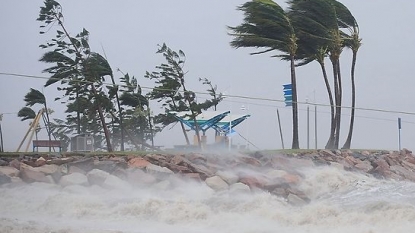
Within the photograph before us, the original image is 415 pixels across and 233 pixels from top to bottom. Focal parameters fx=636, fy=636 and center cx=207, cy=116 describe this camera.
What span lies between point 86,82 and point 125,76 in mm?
4931

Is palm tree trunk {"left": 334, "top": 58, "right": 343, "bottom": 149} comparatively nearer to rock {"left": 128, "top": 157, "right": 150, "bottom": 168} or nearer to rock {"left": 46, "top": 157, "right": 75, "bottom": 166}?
rock {"left": 128, "top": 157, "right": 150, "bottom": 168}

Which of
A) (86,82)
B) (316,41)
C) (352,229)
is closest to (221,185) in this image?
(352,229)

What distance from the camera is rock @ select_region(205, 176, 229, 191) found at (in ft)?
40.8

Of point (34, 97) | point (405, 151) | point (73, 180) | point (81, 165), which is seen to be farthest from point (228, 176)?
point (405, 151)

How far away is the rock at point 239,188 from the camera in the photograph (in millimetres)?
12211

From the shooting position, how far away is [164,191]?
12039 mm

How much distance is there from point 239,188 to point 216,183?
1.69 feet

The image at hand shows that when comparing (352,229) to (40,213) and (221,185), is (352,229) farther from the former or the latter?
(40,213)

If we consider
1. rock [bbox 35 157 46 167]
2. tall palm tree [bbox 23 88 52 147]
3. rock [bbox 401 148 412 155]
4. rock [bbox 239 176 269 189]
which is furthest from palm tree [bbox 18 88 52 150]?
rock [bbox 401 148 412 155]

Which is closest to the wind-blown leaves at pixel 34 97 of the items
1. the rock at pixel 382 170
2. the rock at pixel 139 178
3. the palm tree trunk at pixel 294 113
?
the rock at pixel 139 178

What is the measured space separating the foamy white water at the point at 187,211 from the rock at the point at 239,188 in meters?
0.14

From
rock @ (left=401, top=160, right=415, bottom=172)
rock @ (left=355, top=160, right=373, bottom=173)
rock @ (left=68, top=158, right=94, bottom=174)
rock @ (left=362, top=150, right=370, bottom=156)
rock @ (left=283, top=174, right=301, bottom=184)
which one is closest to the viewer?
rock @ (left=68, top=158, right=94, bottom=174)

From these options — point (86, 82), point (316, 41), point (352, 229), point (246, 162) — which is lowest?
point (352, 229)

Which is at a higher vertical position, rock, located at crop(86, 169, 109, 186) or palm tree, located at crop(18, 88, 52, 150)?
palm tree, located at crop(18, 88, 52, 150)
